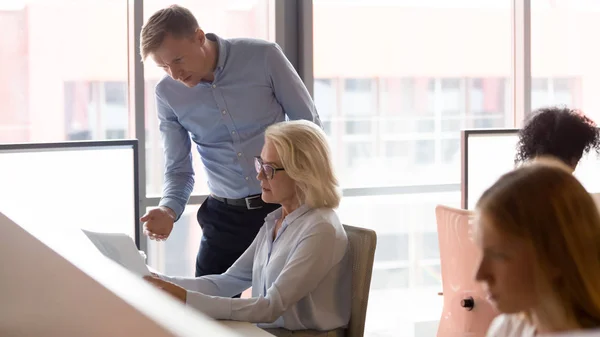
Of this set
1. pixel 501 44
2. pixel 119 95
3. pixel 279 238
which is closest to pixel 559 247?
pixel 279 238

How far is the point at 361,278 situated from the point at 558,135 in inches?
34.2

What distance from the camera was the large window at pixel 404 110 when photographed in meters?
4.77

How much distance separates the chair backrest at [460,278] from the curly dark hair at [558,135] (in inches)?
12.7

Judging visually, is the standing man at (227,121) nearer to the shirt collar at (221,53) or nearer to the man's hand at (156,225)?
the shirt collar at (221,53)

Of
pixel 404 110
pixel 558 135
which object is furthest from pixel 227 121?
pixel 404 110

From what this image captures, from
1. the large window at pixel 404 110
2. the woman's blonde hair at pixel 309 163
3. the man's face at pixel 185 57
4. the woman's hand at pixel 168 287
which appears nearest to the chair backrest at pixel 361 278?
the woman's blonde hair at pixel 309 163

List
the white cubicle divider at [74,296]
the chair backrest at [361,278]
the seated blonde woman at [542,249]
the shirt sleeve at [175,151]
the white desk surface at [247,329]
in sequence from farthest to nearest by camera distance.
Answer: the shirt sleeve at [175,151]
the chair backrest at [361,278]
the white desk surface at [247,329]
the seated blonde woman at [542,249]
the white cubicle divider at [74,296]

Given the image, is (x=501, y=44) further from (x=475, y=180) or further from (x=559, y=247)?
(x=559, y=247)

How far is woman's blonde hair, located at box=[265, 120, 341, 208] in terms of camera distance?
7.82 ft

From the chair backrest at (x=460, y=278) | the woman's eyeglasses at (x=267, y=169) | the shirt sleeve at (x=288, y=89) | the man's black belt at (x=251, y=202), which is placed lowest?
the chair backrest at (x=460, y=278)

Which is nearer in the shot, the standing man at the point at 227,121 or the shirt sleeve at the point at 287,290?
the shirt sleeve at the point at 287,290

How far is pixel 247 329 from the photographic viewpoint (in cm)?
203

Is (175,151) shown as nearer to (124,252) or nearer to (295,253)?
(295,253)

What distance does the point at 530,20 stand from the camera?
5.13 m
